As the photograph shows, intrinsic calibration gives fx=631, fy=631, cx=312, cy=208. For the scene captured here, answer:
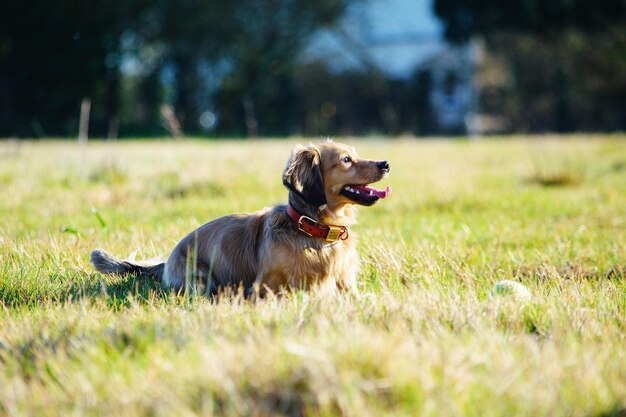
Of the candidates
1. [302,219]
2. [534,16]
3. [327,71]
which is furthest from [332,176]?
[534,16]

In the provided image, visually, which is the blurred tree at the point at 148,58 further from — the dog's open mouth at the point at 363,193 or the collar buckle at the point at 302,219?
the collar buckle at the point at 302,219

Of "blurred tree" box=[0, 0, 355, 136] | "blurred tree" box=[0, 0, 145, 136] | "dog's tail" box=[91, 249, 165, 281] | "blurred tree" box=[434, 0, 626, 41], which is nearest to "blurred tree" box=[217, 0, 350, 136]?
"blurred tree" box=[0, 0, 355, 136]

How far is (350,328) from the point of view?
2.21 metres

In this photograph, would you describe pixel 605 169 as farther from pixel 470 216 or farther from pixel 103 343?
pixel 103 343

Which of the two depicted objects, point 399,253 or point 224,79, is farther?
point 224,79

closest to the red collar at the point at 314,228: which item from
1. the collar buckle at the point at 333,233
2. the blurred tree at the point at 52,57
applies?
the collar buckle at the point at 333,233

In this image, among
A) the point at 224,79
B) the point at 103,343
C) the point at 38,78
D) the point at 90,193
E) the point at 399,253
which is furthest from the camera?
the point at 224,79

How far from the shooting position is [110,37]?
1964 centimetres

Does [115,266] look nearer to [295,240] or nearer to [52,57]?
[295,240]

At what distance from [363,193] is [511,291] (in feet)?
3.38

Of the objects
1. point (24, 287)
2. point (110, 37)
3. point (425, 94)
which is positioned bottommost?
Answer: point (24, 287)

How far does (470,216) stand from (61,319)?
12.6 feet

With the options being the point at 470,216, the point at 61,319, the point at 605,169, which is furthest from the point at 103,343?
the point at 605,169

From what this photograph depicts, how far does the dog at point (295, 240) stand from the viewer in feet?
11.2
